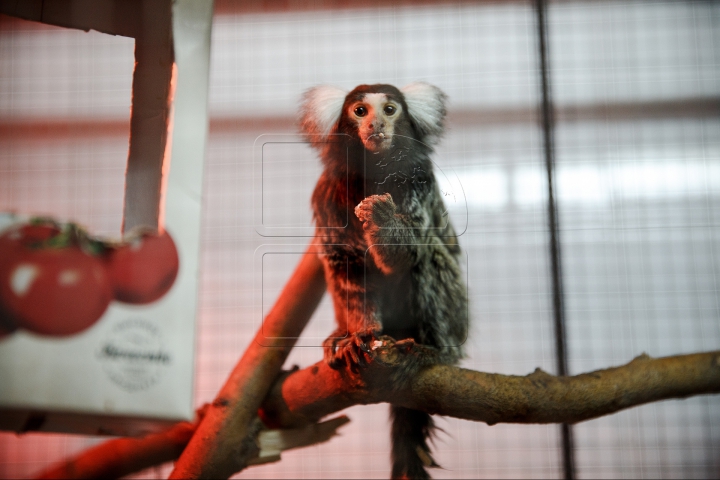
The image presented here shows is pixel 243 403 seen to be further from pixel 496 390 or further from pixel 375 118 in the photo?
pixel 375 118

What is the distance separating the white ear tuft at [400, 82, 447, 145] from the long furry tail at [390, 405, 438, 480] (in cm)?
54

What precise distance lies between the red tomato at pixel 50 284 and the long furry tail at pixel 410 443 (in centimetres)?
66

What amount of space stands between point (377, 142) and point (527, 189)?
36 centimetres

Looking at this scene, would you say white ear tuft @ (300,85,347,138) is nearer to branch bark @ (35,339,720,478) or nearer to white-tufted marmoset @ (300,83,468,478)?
white-tufted marmoset @ (300,83,468,478)

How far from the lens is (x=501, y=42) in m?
1.00

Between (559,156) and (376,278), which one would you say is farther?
(559,156)

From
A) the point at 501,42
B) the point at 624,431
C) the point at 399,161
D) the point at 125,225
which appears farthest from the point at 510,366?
the point at 125,225

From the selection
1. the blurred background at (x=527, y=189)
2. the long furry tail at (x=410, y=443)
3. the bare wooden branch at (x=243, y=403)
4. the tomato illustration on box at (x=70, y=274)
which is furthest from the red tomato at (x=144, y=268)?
the long furry tail at (x=410, y=443)

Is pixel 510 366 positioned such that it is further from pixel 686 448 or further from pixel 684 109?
pixel 684 109

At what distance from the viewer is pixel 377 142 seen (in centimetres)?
78

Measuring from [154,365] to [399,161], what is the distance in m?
0.43

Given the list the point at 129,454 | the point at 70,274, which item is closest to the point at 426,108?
the point at 70,274

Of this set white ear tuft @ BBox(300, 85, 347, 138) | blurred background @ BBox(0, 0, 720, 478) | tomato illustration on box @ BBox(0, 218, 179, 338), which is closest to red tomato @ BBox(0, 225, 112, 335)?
tomato illustration on box @ BBox(0, 218, 179, 338)

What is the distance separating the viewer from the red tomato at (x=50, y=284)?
0.53 meters
